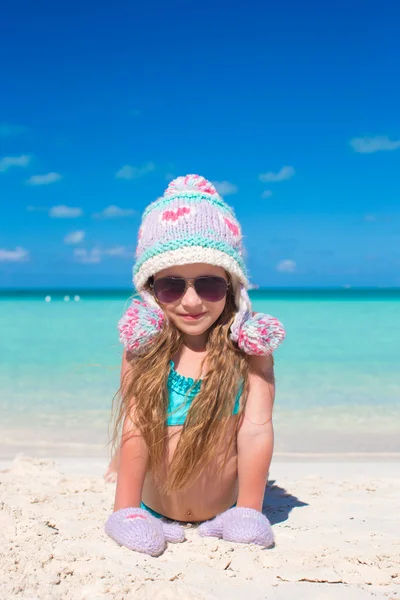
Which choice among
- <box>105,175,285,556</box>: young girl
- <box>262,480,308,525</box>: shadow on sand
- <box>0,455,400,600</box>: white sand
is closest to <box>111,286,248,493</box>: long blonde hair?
<box>105,175,285,556</box>: young girl

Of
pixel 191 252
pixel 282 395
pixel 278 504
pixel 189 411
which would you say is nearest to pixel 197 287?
pixel 191 252

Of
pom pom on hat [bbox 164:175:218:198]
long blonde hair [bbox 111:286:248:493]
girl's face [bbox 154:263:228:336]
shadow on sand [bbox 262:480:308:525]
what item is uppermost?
pom pom on hat [bbox 164:175:218:198]

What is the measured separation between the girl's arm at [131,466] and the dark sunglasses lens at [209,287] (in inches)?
21.4

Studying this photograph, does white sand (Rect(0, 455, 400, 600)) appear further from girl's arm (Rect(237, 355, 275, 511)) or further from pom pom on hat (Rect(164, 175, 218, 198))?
pom pom on hat (Rect(164, 175, 218, 198))

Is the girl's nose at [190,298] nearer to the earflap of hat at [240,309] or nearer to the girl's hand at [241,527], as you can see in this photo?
the earflap of hat at [240,309]

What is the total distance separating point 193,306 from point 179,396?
392 mm

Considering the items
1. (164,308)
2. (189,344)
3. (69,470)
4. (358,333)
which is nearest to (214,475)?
(189,344)

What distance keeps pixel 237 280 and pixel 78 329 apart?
1282 cm

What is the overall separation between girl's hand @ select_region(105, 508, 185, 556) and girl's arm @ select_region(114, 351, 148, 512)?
0.06 meters

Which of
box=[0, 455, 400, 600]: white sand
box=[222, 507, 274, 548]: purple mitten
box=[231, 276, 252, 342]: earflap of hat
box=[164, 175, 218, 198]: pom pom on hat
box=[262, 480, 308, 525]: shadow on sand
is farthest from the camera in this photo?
box=[262, 480, 308, 525]: shadow on sand

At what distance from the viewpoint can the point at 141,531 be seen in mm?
2285

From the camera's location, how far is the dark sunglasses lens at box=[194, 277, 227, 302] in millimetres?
2567

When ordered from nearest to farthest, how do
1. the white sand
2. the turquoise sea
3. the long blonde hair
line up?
the white sand → the long blonde hair → the turquoise sea

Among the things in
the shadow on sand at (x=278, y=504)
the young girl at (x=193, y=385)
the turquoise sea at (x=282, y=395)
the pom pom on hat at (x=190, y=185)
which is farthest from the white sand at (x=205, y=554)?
the pom pom on hat at (x=190, y=185)
